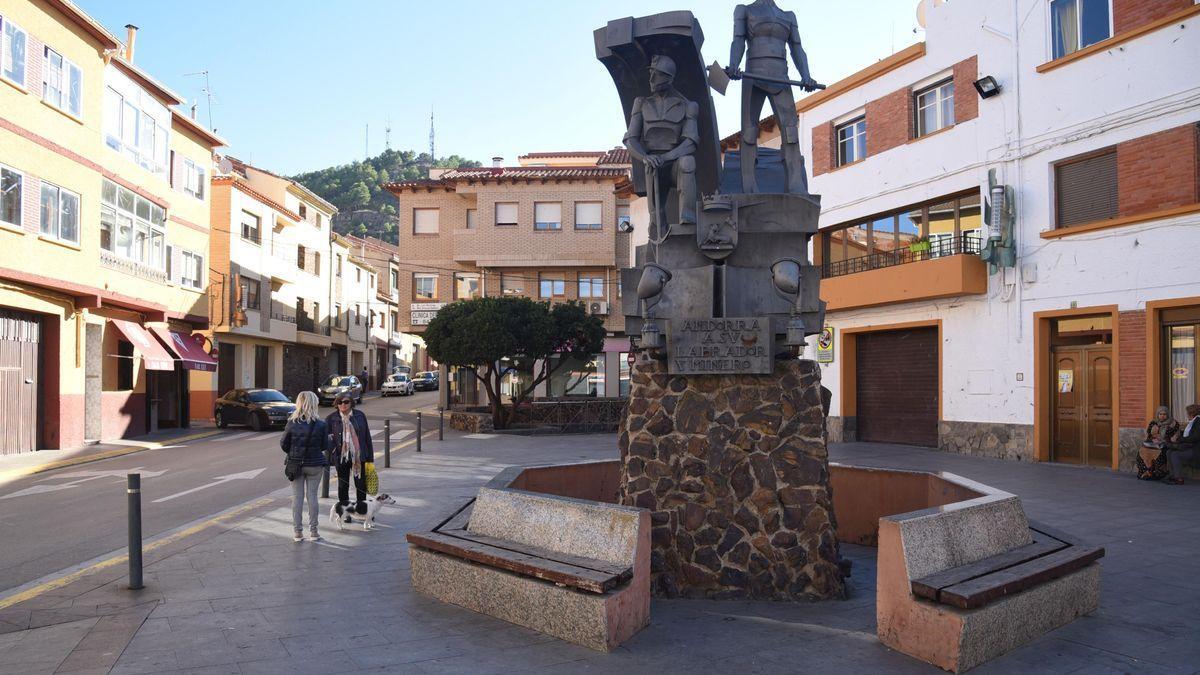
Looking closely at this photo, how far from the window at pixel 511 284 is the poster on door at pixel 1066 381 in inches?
1051

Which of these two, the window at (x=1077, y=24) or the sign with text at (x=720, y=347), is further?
the window at (x=1077, y=24)

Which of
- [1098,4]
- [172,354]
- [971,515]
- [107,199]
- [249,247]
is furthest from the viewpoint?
[249,247]

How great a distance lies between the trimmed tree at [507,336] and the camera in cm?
2736

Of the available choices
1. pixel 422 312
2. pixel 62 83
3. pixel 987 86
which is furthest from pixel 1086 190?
pixel 422 312

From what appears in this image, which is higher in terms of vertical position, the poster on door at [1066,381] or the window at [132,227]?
the window at [132,227]

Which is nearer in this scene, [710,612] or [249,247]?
[710,612]

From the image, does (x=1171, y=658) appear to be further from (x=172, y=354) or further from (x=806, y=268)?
(x=172, y=354)

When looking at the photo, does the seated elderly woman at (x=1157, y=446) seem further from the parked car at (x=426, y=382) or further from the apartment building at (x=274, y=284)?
the parked car at (x=426, y=382)

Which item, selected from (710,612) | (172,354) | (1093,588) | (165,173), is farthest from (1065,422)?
(165,173)

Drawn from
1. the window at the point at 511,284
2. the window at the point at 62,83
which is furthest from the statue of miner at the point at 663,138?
the window at the point at 511,284

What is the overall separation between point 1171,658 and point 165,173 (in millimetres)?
28842

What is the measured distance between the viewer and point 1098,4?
613 inches

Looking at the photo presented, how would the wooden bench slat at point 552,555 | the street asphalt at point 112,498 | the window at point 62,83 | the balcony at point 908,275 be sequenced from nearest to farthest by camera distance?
the wooden bench slat at point 552,555, the street asphalt at point 112,498, the balcony at point 908,275, the window at point 62,83

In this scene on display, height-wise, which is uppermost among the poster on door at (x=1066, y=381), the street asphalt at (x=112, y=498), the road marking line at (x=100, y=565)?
the poster on door at (x=1066, y=381)
